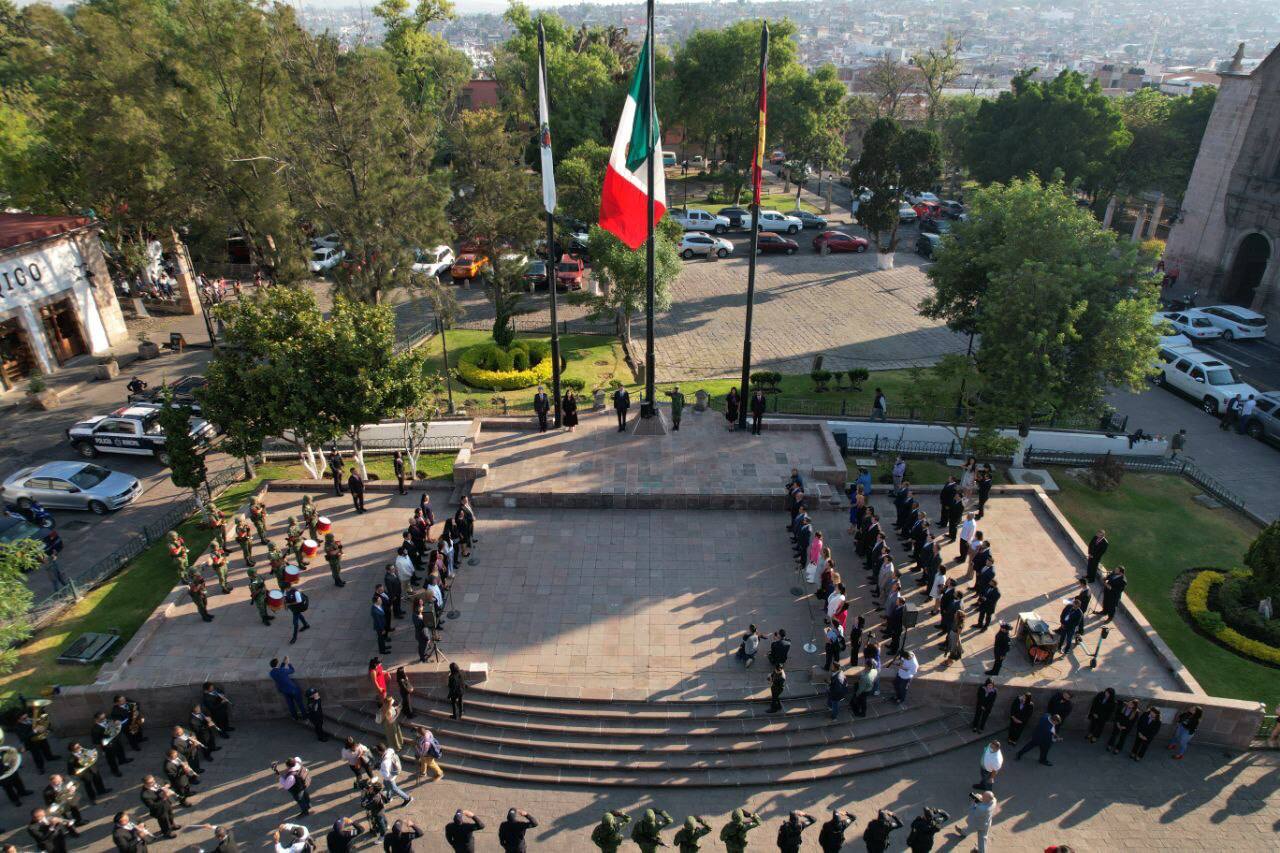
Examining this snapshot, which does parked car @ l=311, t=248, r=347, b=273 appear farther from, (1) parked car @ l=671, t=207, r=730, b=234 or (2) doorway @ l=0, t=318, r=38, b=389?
(1) parked car @ l=671, t=207, r=730, b=234

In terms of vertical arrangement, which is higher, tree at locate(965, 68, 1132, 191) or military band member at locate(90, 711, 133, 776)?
tree at locate(965, 68, 1132, 191)

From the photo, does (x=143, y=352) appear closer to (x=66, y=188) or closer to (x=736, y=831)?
(x=66, y=188)

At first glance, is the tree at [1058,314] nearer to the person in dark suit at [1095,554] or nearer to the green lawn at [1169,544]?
the green lawn at [1169,544]

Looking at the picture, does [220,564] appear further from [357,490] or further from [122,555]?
[122,555]

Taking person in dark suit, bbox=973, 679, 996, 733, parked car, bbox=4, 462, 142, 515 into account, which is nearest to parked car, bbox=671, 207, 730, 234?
parked car, bbox=4, 462, 142, 515

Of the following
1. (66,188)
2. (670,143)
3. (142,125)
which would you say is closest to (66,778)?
(142,125)

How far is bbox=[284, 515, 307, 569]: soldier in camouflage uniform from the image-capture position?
18.0 m

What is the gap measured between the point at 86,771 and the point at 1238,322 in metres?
43.4

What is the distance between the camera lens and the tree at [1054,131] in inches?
1702

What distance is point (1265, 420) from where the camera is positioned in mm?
26469

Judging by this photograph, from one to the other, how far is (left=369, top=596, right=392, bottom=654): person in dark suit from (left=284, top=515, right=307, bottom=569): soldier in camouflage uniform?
3467mm

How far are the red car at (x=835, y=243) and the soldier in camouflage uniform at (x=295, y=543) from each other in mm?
34550

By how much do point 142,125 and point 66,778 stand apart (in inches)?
900

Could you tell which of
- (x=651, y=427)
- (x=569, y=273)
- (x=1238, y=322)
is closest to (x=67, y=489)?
(x=651, y=427)
